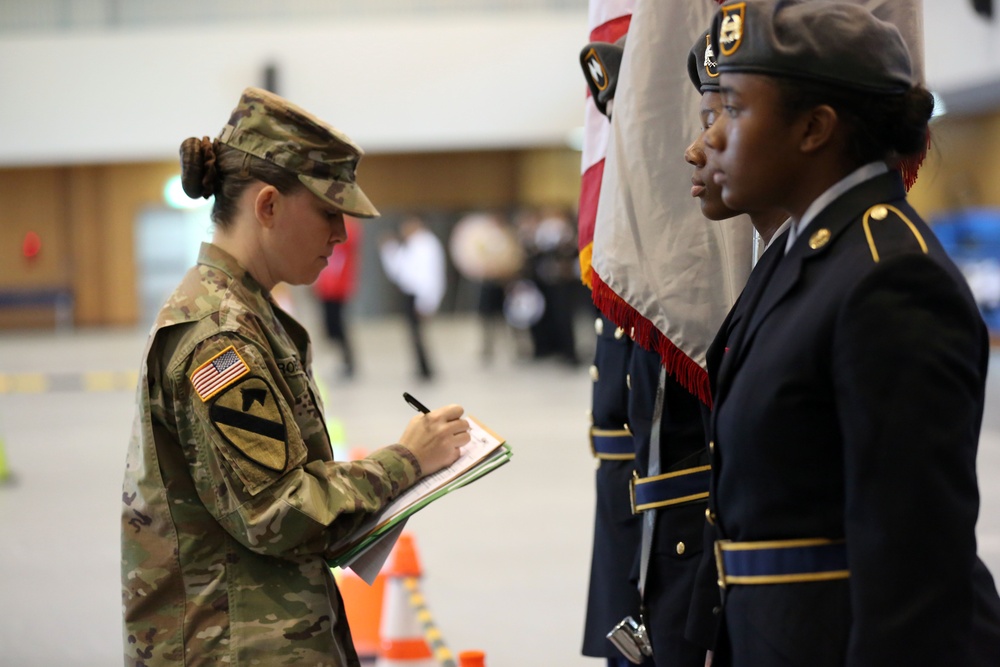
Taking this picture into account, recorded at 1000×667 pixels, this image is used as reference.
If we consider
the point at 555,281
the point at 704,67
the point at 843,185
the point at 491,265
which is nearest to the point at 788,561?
the point at 843,185

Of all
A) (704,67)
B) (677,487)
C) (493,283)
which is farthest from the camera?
(493,283)

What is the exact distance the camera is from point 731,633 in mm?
1422

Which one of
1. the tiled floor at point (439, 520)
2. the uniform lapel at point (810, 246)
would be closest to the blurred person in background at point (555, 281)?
the tiled floor at point (439, 520)

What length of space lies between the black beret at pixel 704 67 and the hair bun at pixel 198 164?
800 mm

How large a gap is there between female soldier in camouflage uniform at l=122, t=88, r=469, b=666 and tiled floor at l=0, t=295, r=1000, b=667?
2.08 m

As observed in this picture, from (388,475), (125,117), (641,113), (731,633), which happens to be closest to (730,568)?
(731,633)

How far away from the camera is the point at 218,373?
1.66 meters

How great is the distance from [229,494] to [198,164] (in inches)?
21.6

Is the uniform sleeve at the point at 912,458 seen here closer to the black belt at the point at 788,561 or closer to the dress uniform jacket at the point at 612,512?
the black belt at the point at 788,561

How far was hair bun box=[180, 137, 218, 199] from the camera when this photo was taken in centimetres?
182

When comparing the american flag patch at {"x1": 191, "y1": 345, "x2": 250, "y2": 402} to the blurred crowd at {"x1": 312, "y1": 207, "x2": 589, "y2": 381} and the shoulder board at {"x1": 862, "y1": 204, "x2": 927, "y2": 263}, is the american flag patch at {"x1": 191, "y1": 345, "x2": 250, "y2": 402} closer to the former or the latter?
the shoulder board at {"x1": 862, "y1": 204, "x2": 927, "y2": 263}

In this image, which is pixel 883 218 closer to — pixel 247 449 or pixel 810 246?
pixel 810 246

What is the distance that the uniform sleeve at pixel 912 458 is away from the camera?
118 centimetres

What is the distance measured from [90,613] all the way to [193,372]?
3008mm
